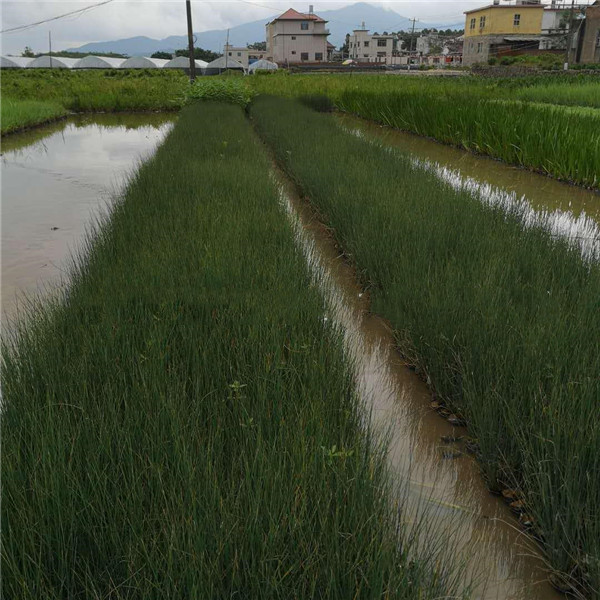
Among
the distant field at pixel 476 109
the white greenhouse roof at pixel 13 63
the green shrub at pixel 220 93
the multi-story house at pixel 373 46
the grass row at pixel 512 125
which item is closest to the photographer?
the grass row at pixel 512 125

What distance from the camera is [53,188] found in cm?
732

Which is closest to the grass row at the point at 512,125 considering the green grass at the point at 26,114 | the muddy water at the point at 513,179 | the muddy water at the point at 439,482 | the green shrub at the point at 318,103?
the muddy water at the point at 513,179

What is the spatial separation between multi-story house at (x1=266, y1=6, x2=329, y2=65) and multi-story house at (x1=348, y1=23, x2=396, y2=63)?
9.16m

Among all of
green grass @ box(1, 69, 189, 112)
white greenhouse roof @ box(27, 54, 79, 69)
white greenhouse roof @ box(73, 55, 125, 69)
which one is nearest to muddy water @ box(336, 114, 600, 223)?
green grass @ box(1, 69, 189, 112)

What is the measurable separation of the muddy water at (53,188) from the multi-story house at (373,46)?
220ft

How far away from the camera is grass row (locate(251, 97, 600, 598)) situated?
1.74 m

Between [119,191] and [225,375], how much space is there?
17.4 feet

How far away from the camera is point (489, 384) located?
2193 millimetres

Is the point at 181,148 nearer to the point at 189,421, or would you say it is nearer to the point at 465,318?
the point at 465,318

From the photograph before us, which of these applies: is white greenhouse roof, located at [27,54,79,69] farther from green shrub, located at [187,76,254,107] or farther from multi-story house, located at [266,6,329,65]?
green shrub, located at [187,76,254,107]

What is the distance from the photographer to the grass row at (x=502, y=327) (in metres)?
1.74

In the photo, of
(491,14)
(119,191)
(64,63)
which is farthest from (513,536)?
(64,63)

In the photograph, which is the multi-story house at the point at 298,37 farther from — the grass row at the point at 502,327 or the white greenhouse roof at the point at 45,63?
the grass row at the point at 502,327

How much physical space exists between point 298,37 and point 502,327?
69142 millimetres
